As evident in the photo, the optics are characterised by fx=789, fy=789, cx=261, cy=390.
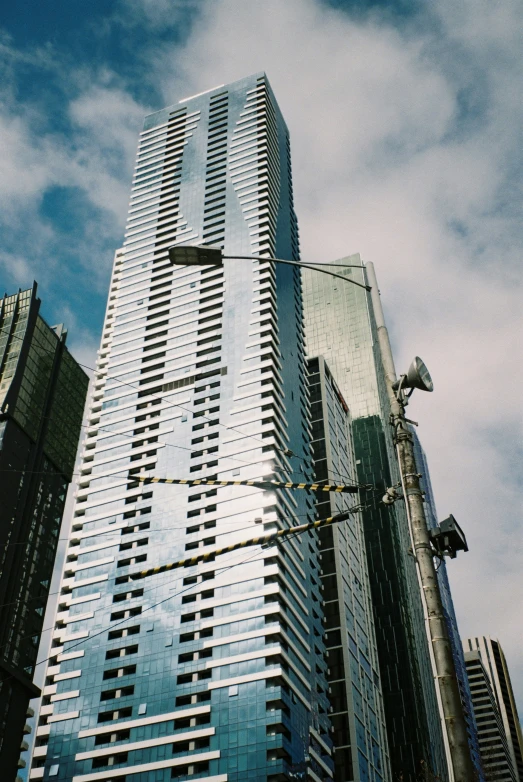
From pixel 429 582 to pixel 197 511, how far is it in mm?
83071

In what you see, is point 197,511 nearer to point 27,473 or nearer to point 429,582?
Result: point 27,473

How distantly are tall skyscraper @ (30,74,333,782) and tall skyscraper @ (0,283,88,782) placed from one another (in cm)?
1011

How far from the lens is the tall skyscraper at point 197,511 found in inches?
3063

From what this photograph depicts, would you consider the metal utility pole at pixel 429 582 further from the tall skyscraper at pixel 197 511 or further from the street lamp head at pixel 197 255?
the tall skyscraper at pixel 197 511

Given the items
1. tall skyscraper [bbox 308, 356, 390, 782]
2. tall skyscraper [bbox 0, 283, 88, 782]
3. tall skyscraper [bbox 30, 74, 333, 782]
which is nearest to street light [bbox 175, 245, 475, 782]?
tall skyscraper [bbox 30, 74, 333, 782]

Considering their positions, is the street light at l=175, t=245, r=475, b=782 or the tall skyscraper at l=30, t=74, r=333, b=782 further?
the tall skyscraper at l=30, t=74, r=333, b=782

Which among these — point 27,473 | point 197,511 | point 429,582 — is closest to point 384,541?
point 197,511

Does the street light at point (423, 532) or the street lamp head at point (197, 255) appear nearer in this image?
→ the street light at point (423, 532)

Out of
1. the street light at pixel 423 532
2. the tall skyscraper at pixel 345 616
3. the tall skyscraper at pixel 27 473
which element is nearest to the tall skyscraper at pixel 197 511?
the tall skyscraper at pixel 345 616

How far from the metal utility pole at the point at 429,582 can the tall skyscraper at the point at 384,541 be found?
90.2m

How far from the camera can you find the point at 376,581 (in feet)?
432

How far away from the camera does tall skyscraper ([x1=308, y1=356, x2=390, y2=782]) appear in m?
96.2

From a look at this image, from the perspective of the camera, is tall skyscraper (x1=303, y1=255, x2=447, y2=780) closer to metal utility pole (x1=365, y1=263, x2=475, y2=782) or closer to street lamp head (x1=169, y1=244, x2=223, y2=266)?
street lamp head (x1=169, y1=244, x2=223, y2=266)

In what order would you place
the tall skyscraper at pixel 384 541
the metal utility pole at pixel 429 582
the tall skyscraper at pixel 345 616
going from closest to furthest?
1. the metal utility pole at pixel 429 582
2. the tall skyscraper at pixel 345 616
3. the tall skyscraper at pixel 384 541
